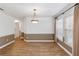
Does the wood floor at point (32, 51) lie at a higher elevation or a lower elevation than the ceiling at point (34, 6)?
lower

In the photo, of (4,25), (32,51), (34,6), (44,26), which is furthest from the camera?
(44,26)

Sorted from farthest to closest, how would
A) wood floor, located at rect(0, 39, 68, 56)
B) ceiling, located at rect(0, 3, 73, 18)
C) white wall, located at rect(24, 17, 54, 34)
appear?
1. white wall, located at rect(24, 17, 54, 34)
2. wood floor, located at rect(0, 39, 68, 56)
3. ceiling, located at rect(0, 3, 73, 18)

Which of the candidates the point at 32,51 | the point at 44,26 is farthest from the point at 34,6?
the point at 44,26

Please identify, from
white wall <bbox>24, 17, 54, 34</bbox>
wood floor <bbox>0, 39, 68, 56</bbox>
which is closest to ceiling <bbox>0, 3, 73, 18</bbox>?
wood floor <bbox>0, 39, 68, 56</bbox>

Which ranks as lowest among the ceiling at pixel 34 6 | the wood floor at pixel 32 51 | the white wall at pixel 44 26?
the wood floor at pixel 32 51

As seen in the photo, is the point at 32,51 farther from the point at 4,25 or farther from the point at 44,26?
the point at 44,26

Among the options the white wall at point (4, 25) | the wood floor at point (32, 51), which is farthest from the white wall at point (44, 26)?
the wood floor at point (32, 51)

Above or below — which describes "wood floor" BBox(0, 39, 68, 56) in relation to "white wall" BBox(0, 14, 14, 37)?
below

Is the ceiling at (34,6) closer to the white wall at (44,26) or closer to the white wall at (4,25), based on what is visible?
the white wall at (4,25)

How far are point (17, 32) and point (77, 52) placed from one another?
1116cm

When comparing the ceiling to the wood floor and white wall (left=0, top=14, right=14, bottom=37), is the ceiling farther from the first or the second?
the wood floor

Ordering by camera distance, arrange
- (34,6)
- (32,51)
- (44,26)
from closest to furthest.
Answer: (34,6)
(32,51)
(44,26)

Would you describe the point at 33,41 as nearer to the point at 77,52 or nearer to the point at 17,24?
the point at 17,24

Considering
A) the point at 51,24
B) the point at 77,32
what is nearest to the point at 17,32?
the point at 51,24
